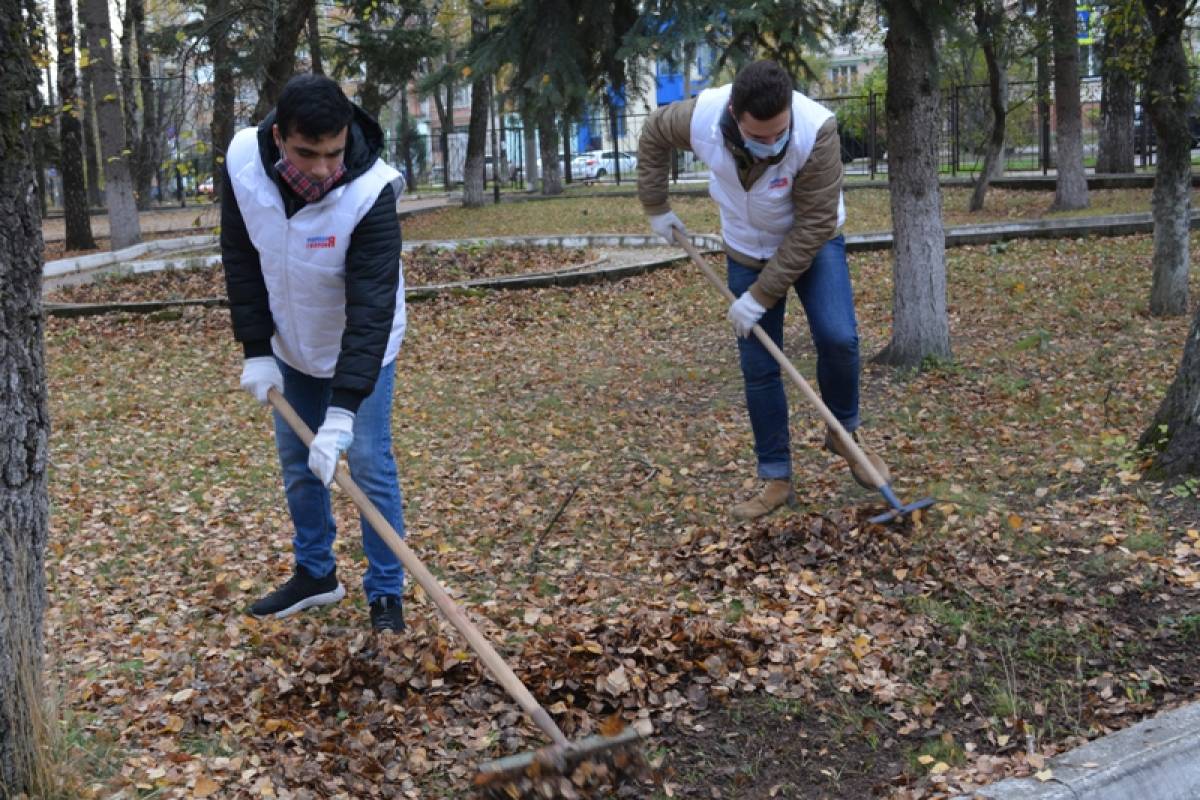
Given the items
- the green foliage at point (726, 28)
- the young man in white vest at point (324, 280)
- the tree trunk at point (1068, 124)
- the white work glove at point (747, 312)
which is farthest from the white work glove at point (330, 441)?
the tree trunk at point (1068, 124)

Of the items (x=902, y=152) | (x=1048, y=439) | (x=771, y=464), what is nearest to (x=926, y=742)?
(x=771, y=464)

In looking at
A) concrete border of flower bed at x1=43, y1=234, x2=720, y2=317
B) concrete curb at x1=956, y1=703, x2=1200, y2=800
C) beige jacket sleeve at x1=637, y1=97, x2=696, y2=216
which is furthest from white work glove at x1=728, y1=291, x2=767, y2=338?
concrete border of flower bed at x1=43, y1=234, x2=720, y2=317

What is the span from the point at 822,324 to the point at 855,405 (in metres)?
0.49

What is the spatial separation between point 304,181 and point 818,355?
2369mm

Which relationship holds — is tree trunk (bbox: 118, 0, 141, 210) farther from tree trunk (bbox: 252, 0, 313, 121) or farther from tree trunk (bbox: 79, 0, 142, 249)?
tree trunk (bbox: 252, 0, 313, 121)

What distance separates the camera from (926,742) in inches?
135

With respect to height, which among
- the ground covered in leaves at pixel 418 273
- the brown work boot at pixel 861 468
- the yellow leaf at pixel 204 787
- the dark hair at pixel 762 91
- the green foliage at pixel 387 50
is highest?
the green foliage at pixel 387 50

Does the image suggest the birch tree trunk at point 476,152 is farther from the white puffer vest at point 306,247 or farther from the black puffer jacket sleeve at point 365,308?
the black puffer jacket sleeve at point 365,308

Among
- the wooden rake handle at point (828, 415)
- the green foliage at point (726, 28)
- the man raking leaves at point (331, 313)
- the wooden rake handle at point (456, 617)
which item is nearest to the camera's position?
the wooden rake handle at point (456, 617)

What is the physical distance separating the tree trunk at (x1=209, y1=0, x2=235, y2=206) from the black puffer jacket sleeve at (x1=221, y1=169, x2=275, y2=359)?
29.7ft

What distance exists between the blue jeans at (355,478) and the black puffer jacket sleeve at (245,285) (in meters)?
0.15

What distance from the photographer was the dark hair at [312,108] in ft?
11.2

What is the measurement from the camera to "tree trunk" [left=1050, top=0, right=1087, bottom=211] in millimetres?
15883

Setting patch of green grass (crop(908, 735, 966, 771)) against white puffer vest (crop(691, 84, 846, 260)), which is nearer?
patch of green grass (crop(908, 735, 966, 771))
